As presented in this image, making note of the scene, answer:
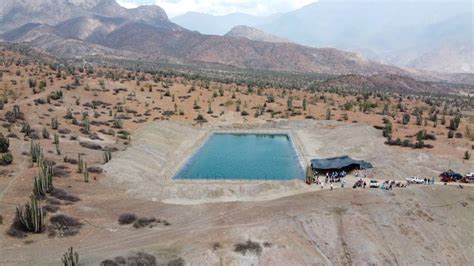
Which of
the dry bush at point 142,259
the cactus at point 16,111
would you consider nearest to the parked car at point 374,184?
the dry bush at point 142,259

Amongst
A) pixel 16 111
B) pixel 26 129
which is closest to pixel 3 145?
pixel 26 129

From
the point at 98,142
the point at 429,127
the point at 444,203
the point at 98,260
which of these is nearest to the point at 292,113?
the point at 429,127

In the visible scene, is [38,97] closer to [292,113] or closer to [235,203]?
[292,113]

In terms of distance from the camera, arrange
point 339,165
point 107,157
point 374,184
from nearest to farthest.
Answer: point 374,184, point 339,165, point 107,157

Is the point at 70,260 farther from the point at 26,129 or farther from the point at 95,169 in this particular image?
the point at 26,129

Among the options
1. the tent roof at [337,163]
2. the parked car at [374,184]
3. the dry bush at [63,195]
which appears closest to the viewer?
the dry bush at [63,195]

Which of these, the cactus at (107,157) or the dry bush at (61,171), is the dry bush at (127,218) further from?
the cactus at (107,157)
